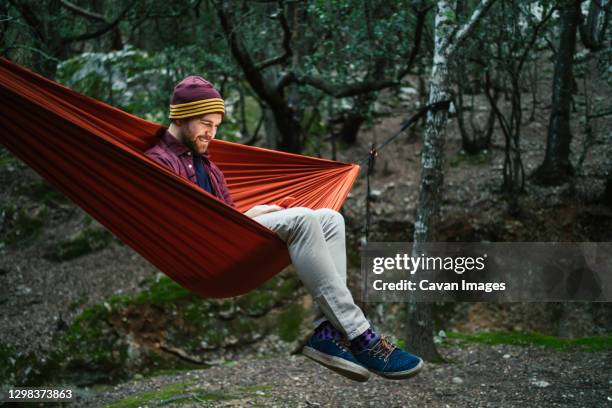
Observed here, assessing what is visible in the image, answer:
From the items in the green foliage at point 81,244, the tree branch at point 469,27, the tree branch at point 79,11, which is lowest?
the green foliage at point 81,244

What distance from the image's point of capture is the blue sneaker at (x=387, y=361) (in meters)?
1.71

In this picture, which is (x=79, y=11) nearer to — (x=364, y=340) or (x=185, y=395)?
(x=185, y=395)

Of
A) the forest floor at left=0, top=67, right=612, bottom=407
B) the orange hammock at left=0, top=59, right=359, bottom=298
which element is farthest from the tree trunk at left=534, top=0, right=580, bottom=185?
the orange hammock at left=0, top=59, right=359, bottom=298

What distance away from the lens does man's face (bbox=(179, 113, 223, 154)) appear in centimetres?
185

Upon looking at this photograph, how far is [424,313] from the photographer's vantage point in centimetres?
317

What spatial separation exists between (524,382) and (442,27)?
5.80 feet

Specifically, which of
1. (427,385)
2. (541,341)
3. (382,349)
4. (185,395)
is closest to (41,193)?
(185,395)

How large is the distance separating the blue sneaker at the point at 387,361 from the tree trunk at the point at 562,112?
3586mm

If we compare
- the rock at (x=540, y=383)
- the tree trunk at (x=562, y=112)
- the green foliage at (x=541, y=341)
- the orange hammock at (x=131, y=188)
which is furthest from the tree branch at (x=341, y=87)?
the orange hammock at (x=131, y=188)

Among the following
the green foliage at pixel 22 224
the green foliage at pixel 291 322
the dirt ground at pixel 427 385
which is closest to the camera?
the dirt ground at pixel 427 385

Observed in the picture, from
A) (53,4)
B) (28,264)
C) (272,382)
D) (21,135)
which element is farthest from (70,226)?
(21,135)

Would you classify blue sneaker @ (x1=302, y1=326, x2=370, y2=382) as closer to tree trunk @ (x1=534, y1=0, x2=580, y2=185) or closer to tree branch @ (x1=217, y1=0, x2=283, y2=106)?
tree branch @ (x1=217, y1=0, x2=283, y2=106)

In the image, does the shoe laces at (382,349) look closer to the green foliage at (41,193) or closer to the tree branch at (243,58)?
the tree branch at (243,58)

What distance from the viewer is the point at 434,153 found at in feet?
9.95
